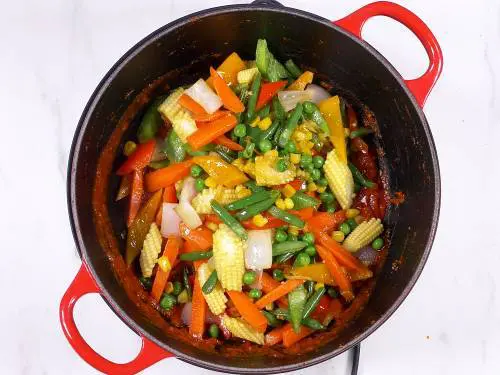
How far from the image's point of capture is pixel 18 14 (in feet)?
8.54

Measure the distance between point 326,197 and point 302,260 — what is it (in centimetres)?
29

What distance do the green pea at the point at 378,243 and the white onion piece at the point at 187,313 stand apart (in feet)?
2.64

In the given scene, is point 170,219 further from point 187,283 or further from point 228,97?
point 228,97

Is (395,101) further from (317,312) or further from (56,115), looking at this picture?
(56,115)

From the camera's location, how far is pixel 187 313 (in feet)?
7.86

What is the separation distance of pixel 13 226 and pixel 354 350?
62.7 inches

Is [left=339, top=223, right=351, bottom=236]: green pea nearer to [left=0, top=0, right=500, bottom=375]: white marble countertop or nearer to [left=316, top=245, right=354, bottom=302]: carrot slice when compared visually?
[left=316, top=245, right=354, bottom=302]: carrot slice

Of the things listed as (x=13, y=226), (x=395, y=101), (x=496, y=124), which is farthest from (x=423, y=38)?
(x=13, y=226)

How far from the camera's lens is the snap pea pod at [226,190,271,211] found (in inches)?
87.1

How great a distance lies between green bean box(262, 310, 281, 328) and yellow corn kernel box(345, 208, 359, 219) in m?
0.51

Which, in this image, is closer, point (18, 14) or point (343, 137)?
point (343, 137)

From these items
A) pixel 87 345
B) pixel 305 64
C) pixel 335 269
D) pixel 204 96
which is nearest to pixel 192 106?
pixel 204 96

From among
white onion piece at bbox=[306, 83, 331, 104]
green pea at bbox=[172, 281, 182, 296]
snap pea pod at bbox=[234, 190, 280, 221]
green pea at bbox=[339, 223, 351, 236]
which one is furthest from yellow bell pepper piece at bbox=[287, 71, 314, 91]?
green pea at bbox=[172, 281, 182, 296]

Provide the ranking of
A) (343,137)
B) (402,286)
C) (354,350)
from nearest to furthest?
(402,286)
(343,137)
(354,350)
